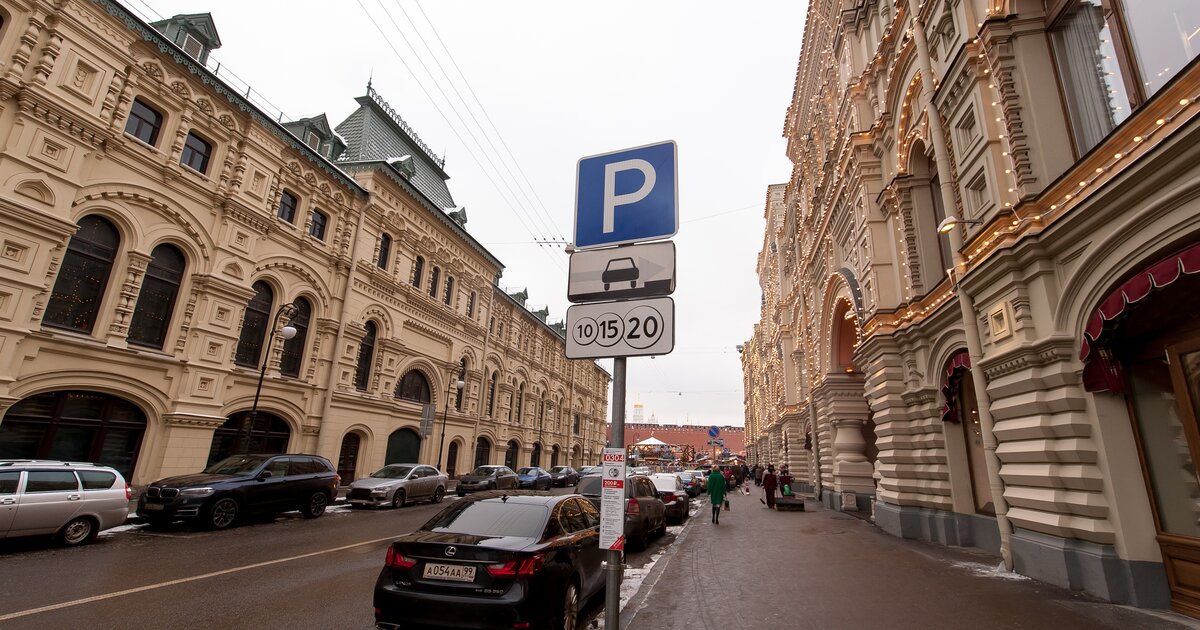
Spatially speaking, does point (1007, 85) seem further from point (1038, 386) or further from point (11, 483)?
point (11, 483)

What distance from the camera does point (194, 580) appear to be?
7652 mm

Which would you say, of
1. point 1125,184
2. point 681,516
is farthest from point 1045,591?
point 681,516

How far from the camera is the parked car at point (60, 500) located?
9008 mm

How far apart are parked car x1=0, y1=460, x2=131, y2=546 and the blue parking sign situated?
455 inches

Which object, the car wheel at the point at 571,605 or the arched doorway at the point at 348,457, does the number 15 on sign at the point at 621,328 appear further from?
the arched doorway at the point at 348,457

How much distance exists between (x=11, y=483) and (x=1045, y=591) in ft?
53.8

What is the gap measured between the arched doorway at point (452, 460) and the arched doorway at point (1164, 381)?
32.4 m

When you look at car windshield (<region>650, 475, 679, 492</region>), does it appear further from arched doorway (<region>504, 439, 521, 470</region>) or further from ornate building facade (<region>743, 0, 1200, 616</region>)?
arched doorway (<region>504, 439, 521, 470</region>)

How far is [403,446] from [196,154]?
672 inches

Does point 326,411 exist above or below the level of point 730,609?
above

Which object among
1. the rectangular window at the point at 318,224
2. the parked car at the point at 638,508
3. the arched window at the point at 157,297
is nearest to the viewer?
the parked car at the point at 638,508

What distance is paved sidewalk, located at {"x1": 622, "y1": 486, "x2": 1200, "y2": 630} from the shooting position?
6180mm

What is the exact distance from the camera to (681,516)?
18125 mm

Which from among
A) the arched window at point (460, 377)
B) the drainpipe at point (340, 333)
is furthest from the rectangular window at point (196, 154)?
the arched window at point (460, 377)
